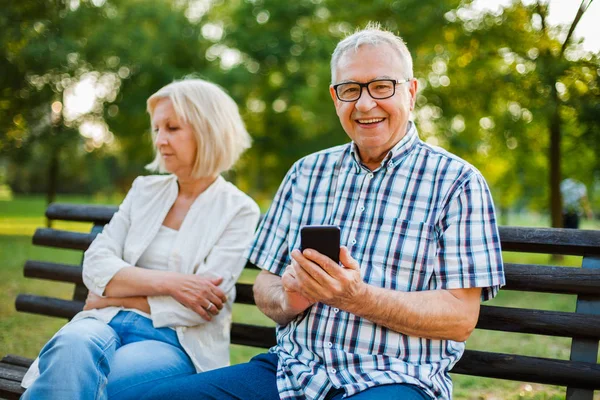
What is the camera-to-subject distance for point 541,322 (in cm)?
273

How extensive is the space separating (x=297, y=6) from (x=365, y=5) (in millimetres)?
12032

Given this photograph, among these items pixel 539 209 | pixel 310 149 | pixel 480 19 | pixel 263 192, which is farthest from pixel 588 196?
pixel 263 192

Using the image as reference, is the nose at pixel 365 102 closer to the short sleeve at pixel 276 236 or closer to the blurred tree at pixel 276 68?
the short sleeve at pixel 276 236

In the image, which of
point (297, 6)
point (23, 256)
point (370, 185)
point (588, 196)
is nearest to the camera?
point (370, 185)

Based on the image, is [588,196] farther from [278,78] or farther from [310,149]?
[278,78]

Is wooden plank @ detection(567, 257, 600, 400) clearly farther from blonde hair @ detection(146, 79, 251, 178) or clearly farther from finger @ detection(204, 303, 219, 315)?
blonde hair @ detection(146, 79, 251, 178)

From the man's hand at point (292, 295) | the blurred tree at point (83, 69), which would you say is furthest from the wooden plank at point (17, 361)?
the blurred tree at point (83, 69)

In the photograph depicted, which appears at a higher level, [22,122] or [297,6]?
[297,6]

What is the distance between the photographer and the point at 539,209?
17656 millimetres

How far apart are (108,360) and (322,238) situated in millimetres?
1282

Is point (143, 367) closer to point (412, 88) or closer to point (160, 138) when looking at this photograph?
point (160, 138)

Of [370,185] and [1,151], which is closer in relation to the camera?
[370,185]

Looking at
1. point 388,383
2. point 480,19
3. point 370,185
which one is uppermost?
point 480,19

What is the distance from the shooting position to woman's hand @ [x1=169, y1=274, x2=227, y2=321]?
2.96m
